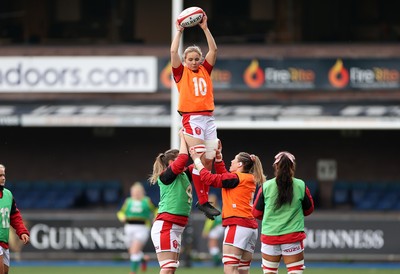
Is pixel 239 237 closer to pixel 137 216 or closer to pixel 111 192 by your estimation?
pixel 137 216

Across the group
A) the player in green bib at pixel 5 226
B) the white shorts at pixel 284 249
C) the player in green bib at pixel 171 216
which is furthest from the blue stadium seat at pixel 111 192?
the white shorts at pixel 284 249

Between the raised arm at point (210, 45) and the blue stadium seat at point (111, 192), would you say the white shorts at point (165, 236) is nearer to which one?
the raised arm at point (210, 45)

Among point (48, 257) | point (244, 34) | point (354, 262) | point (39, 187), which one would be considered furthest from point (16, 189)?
point (354, 262)

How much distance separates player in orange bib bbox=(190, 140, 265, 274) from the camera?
13836mm

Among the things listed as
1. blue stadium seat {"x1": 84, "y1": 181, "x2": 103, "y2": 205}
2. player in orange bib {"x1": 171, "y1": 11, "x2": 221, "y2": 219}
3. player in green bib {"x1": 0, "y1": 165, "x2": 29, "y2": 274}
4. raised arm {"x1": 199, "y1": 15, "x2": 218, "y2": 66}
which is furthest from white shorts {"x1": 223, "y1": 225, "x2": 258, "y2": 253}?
blue stadium seat {"x1": 84, "y1": 181, "x2": 103, "y2": 205}

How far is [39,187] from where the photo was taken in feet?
99.4

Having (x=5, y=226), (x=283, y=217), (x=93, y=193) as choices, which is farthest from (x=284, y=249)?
(x=93, y=193)

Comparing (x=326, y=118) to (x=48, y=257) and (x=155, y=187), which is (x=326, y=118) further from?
(x=48, y=257)

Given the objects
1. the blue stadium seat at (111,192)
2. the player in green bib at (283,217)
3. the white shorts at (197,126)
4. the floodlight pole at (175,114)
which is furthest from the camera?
the blue stadium seat at (111,192)

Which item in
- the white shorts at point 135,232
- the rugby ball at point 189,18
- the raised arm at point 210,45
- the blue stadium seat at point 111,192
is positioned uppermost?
the rugby ball at point 189,18

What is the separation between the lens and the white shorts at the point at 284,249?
13469 millimetres

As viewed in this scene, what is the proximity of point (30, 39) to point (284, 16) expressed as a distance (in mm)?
6105

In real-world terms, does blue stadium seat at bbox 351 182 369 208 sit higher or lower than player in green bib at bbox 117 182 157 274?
lower

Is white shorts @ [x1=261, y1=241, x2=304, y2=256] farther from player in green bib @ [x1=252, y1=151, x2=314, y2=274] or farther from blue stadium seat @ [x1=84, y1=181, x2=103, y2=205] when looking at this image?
blue stadium seat @ [x1=84, y1=181, x2=103, y2=205]
